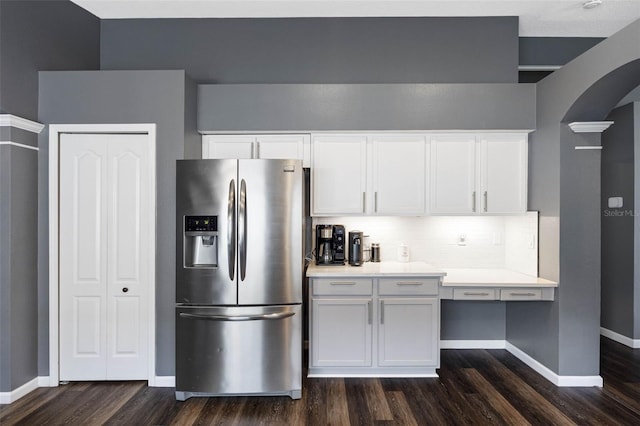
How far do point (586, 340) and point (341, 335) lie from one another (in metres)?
2.04

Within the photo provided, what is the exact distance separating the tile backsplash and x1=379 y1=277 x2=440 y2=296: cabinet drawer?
705 millimetres

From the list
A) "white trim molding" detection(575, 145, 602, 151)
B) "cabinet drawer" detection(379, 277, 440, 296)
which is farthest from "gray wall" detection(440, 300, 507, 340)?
Answer: "white trim molding" detection(575, 145, 602, 151)

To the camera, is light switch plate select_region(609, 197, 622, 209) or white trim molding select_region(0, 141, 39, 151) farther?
light switch plate select_region(609, 197, 622, 209)

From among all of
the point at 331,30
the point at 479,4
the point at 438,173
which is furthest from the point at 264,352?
the point at 479,4

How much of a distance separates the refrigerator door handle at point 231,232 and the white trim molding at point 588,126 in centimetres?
283

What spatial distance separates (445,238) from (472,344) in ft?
3.78

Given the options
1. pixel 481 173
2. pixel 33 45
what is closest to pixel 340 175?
pixel 481 173

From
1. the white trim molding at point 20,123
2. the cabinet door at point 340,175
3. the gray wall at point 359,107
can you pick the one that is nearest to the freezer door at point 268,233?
the cabinet door at point 340,175

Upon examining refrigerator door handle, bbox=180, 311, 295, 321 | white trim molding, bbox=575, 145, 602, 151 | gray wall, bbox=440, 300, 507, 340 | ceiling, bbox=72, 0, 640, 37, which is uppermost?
ceiling, bbox=72, 0, 640, 37

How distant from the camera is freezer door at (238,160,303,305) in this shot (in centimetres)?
301

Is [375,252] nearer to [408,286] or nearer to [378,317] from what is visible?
[408,286]

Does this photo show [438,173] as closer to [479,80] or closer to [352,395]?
[479,80]

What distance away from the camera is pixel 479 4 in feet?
12.2

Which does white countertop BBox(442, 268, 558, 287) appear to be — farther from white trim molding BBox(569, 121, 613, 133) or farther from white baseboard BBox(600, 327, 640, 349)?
white baseboard BBox(600, 327, 640, 349)
